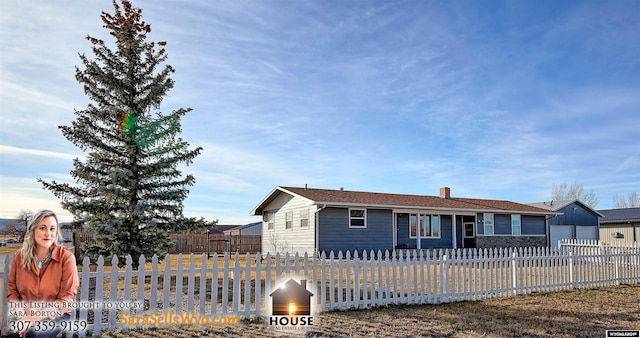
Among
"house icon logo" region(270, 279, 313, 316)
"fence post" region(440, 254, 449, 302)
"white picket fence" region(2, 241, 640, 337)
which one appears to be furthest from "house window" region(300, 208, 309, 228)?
"house icon logo" region(270, 279, 313, 316)

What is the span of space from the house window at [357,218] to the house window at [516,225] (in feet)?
36.0

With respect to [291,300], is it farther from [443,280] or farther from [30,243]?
[30,243]

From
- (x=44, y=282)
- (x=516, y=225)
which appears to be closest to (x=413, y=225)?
(x=516, y=225)

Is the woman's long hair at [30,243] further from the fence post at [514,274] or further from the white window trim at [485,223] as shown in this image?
the white window trim at [485,223]

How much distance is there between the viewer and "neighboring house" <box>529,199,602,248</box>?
32281mm

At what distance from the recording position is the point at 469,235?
87.9ft

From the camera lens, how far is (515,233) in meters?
28.0

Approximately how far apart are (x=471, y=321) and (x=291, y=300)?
2.97m

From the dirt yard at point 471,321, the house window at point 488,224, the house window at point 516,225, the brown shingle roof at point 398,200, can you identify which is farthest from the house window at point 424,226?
the dirt yard at point 471,321

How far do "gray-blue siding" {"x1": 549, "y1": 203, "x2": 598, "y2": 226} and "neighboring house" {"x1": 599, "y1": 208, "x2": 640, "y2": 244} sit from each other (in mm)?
1532

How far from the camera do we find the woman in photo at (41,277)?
4.20 meters

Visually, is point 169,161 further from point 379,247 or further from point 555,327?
point 379,247

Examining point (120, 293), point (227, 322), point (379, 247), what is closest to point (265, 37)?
point (120, 293)

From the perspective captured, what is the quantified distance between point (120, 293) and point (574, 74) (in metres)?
16.4
